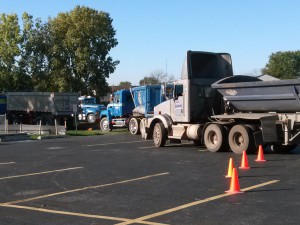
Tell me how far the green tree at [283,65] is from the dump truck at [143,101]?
2523 inches

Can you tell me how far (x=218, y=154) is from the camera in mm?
16203

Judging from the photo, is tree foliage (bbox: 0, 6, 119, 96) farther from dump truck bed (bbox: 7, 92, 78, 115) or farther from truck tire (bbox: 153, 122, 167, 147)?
truck tire (bbox: 153, 122, 167, 147)

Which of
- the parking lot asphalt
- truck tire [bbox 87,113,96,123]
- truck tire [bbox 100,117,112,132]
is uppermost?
truck tire [bbox 87,113,96,123]

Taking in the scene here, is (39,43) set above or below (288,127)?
above

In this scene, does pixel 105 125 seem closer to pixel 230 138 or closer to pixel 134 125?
pixel 134 125

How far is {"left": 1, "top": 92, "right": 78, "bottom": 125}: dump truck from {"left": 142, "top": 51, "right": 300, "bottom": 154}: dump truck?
56.9 feet

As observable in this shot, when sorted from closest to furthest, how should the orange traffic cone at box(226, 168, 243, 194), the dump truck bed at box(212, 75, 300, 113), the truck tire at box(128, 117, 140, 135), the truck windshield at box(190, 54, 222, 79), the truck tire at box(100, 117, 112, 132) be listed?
the orange traffic cone at box(226, 168, 243, 194)
the dump truck bed at box(212, 75, 300, 113)
the truck windshield at box(190, 54, 222, 79)
the truck tire at box(128, 117, 140, 135)
the truck tire at box(100, 117, 112, 132)

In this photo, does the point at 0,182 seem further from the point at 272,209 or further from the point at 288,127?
the point at 288,127

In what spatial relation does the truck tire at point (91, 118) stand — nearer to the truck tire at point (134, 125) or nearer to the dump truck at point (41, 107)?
the dump truck at point (41, 107)

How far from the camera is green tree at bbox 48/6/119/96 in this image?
46.7 metres

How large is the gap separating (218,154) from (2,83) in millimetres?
36789

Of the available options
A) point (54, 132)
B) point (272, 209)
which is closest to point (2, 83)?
point (54, 132)

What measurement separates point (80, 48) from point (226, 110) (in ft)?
102

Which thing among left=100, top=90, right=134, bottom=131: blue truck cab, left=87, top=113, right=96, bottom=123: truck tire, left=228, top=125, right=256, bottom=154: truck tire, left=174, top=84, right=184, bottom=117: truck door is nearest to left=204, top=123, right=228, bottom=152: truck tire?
left=228, top=125, right=256, bottom=154: truck tire
